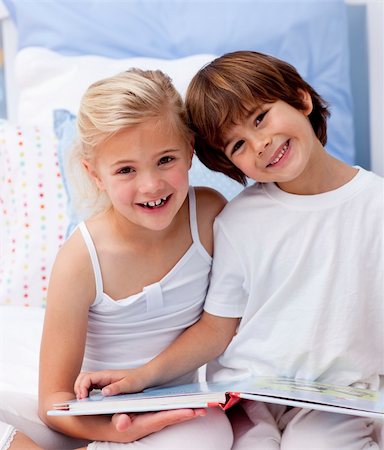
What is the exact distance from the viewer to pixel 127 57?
2.00 m

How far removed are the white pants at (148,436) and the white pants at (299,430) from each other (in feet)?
0.16

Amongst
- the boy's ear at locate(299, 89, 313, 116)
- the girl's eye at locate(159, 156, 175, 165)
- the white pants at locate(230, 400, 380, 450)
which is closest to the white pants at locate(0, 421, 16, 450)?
the white pants at locate(230, 400, 380, 450)

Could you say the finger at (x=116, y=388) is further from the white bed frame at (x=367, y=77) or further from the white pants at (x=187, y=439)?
the white bed frame at (x=367, y=77)

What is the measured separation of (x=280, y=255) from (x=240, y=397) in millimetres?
282

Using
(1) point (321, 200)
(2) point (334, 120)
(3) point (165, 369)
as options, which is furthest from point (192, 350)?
(2) point (334, 120)

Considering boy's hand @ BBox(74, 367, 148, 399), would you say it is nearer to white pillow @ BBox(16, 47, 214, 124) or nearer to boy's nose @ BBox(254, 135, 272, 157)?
boy's nose @ BBox(254, 135, 272, 157)

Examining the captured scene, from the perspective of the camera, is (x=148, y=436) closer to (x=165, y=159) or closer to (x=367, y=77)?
(x=165, y=159)

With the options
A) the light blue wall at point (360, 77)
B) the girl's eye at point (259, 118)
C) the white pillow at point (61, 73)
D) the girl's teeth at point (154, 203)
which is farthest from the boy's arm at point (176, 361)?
the light blue wall at point (360, 77)

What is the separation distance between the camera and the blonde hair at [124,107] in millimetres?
1134

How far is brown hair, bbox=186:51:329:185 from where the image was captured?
1.17 meters

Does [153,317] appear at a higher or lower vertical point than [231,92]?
lower

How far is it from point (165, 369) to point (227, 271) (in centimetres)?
19

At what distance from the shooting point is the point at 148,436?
108cm

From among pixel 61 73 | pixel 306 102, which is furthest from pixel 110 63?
pixel 306 102
